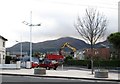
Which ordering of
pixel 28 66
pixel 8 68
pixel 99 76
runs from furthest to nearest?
1. pixel 28 66
2. pixel 8 68
3. pixel 99 76

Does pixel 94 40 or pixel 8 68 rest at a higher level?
pixel 94 40

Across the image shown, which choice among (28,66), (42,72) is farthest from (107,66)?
(42,72)

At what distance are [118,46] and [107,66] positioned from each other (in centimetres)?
417

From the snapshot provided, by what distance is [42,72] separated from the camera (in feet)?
110

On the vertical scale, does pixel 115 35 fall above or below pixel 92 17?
below

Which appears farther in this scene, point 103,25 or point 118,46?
point 103,25

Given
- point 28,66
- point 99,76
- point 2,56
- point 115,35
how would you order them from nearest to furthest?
point 99,76, point 28,66, point 115,35, point 2,56

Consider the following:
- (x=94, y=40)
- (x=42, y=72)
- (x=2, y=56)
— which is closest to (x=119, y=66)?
(x=94, y=40)

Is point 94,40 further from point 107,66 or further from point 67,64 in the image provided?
point 67,64

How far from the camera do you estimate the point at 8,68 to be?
46.7 meters

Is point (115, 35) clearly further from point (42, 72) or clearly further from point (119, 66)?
point (42, 72)

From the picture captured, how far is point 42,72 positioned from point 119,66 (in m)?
25.5

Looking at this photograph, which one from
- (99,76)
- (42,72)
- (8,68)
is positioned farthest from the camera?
(8,68)

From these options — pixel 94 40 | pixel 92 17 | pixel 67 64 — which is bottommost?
pixel 67 64
